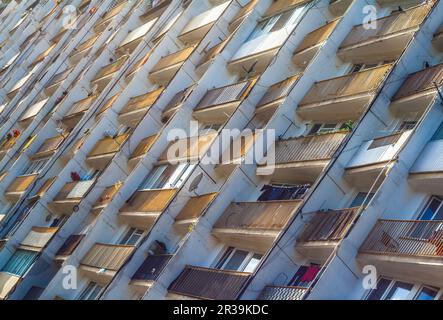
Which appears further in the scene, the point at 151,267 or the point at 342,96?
the point at 151,267

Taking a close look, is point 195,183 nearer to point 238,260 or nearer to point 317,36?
point 238,260

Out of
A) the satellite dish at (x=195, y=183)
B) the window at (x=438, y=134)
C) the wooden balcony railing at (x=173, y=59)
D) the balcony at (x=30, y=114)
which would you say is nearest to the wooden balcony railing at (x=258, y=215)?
the satellite dish at (x=195, y=183)

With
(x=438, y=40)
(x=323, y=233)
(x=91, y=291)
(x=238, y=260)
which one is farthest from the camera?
(x=91, y=291)

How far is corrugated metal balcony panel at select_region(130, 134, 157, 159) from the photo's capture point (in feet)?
78.4

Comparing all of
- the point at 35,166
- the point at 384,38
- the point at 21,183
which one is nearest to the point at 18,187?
the point at 21,183

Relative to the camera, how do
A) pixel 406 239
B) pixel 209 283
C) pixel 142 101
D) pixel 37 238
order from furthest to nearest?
pixel 142 101
pixel 37 238
pixel 209 283
pixel 406 239

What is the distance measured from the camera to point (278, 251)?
51.5 feet

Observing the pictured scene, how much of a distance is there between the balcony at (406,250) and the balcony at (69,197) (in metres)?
13.9

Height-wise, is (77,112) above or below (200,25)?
below

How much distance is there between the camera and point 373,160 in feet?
52.2

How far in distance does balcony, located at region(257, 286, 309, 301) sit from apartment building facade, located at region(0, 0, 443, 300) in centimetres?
4

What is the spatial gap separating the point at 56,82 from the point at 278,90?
20046mm
